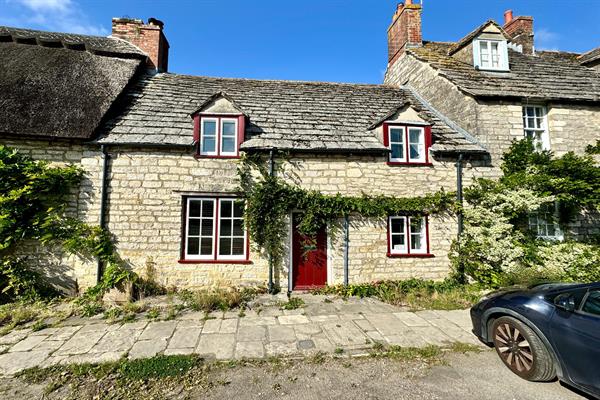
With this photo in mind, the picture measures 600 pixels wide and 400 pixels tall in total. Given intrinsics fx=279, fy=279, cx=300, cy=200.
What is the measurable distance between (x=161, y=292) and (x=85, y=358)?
11.2 feet

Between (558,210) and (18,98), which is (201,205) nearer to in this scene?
(18,98)

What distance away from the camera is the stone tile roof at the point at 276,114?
880cm

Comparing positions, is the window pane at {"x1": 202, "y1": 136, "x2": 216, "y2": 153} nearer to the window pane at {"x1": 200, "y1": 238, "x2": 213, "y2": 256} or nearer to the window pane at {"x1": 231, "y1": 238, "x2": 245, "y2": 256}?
the window pane at {"x1": 200, "y1": 238, "x2": 213, "y2": 256}

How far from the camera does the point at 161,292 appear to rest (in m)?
8.12

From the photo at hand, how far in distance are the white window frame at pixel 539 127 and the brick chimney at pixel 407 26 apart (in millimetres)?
6022

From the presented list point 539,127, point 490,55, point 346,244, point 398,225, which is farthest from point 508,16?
point 346,244

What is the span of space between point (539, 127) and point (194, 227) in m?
12.8

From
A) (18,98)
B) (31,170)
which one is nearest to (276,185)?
(31,170)

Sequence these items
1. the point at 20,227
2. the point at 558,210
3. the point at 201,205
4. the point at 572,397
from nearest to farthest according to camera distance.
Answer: the point at 572,397
the point at 20,227
the point at 201,205
the point at 558,210

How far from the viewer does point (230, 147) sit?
352 inches

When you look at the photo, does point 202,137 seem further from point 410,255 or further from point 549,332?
point 549,332

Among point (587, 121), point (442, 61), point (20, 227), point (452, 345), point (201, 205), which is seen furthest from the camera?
point (442, 61)

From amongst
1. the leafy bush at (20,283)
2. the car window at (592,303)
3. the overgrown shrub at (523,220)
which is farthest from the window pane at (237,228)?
the car window at (592,303)

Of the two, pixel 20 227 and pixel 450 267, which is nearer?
pixel 20 227
